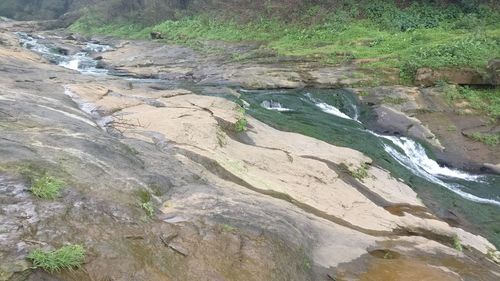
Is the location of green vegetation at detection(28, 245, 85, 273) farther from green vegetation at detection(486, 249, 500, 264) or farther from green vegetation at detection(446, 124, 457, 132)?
green vegetation at detection(446, 124, 457, 132)

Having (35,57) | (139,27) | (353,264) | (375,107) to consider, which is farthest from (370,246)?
(139,27)

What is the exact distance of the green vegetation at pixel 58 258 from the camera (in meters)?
4.55

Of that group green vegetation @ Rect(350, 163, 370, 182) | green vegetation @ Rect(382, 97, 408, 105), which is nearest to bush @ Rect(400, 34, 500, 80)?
green vegetation @ Rect(382, 97, 408, 105)

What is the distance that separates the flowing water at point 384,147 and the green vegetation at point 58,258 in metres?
9.16

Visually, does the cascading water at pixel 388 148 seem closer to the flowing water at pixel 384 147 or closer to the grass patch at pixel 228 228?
the flowing water at pixel 384 147

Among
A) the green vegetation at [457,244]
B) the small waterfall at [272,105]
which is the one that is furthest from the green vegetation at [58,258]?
the small waterfall at [272,105]

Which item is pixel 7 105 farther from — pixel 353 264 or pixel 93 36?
pixel 93 36

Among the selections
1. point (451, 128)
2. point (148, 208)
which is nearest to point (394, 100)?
point (451, 128)

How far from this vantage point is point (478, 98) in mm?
18688

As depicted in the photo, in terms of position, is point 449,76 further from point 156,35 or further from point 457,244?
point 156,35

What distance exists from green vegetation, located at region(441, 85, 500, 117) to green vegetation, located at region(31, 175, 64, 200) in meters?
16.6

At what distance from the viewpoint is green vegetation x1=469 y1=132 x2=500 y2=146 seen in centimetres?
1617

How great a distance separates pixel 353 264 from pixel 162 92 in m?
10.6

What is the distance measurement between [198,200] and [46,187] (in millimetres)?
2164
